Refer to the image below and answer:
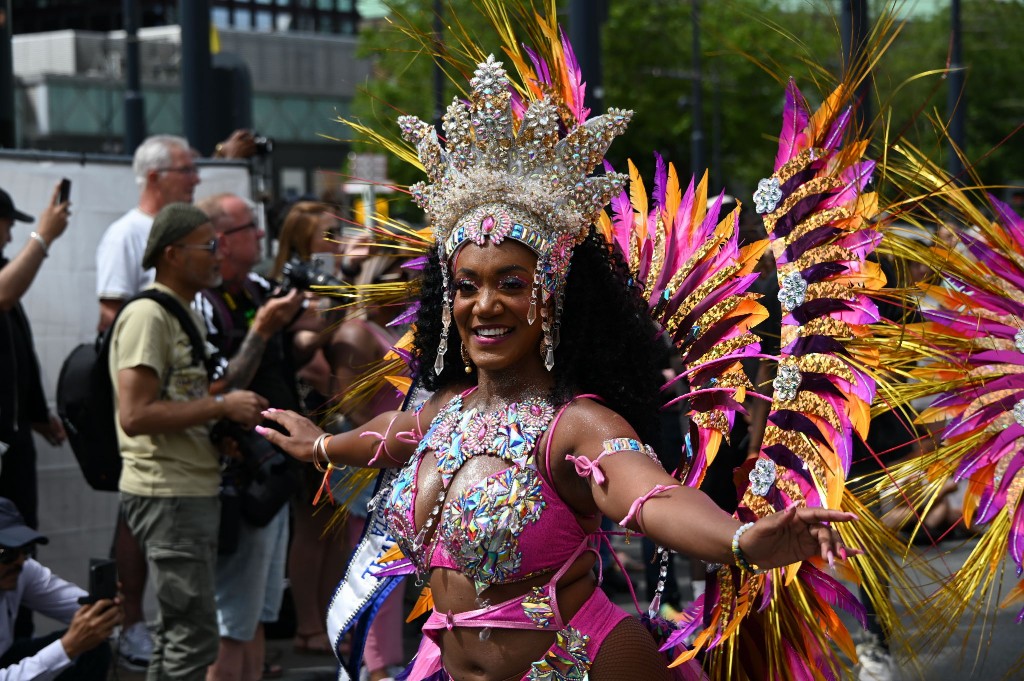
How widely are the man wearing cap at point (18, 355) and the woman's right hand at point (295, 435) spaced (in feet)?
6.36

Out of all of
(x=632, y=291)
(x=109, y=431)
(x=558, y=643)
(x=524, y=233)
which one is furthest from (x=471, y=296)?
(x=109, y=431)

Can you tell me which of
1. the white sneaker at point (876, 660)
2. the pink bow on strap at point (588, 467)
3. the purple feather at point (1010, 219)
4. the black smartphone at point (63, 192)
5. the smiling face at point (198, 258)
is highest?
the purple feather at point (1010, 219)

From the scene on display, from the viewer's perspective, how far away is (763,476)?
2.95m

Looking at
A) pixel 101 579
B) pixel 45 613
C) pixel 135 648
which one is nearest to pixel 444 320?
pixel 101 579

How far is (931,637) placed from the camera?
3.50 metres

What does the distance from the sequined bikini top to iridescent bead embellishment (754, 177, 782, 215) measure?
2.05ft

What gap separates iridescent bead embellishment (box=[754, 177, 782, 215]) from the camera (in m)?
3.02

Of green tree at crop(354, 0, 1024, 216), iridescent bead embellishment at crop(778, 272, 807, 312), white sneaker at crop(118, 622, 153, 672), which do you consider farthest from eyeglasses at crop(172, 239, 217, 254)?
green tree at crop(354, 0, 1024, 216)

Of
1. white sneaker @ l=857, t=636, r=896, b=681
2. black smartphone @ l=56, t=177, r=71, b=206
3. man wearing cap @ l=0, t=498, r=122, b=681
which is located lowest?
white sneaker @ l=857, t=636, r=896, b=681

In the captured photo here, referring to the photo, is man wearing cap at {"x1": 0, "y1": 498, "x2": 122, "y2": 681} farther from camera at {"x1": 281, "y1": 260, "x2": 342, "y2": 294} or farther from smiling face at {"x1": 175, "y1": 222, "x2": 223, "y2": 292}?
camera at {"x1": 281, "y1": 260, "x2": 342, "y2": 294}

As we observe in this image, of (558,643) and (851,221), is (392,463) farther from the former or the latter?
(851,221)

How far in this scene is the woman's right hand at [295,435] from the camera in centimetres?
345

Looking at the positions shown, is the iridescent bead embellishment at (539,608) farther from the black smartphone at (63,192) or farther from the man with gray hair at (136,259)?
the black smartphone at (63,192)

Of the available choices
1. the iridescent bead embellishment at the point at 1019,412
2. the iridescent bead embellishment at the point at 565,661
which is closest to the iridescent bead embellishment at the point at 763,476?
the iridescent bead embellishment at the point at 565,661
